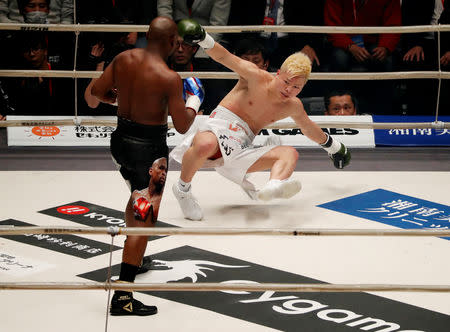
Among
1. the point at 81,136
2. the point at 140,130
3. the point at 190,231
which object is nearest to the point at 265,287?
the point at 190,231

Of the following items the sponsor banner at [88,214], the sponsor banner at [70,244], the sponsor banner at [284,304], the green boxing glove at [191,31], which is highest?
the green boxing glove at [191,31]

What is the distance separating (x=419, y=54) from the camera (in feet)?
18.7

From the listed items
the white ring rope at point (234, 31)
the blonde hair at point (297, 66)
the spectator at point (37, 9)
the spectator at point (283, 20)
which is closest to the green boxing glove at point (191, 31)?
the blonde hair at point (297, 66)

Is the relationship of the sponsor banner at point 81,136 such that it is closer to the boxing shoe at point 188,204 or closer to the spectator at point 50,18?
the spectator at point 50,18

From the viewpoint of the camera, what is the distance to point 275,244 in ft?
12.1

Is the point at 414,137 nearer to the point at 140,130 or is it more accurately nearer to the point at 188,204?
the point at 188,204

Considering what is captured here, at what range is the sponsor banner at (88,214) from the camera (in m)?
3.90

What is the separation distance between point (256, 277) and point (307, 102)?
104 inches

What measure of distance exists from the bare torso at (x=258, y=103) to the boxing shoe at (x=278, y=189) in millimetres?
436

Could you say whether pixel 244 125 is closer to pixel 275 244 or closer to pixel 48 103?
pixel 275 244

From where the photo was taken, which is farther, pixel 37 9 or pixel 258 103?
pixel 37 9

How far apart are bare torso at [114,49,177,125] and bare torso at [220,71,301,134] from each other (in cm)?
110

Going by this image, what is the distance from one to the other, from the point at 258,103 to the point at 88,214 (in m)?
1.04

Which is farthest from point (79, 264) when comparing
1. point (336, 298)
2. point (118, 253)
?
point (336, 298)
